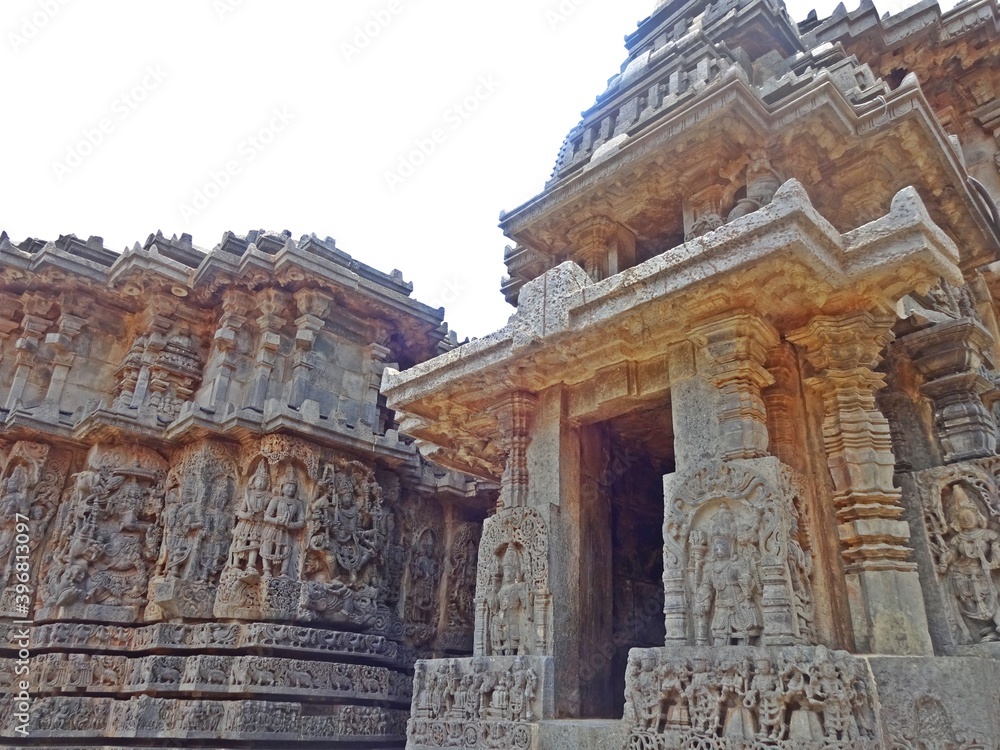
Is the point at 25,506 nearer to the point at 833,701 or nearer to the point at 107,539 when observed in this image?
the point at 107,539

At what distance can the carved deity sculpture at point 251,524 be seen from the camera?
8.47m

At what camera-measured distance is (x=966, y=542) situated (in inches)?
172

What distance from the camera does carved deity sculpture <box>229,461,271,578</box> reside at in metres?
8.47

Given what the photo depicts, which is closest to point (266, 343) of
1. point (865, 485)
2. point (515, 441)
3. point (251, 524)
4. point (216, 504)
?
point (216, 504)

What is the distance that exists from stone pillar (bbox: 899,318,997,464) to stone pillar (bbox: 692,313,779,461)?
1277mm

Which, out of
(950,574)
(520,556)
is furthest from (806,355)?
(520,556)

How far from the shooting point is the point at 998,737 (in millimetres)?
3729

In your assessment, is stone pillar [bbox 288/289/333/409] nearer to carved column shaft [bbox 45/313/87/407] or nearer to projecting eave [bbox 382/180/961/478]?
carved column shaft [bbox 45/313/87/407]

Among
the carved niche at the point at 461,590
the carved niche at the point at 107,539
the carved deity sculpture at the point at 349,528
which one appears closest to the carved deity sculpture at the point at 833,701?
the carved deity sculpture at the point at 349,528

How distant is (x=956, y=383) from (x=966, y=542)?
1.14 metres

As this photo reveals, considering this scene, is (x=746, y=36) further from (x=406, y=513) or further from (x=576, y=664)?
(x=406, y=513)

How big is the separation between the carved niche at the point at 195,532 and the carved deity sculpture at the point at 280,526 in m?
0.65

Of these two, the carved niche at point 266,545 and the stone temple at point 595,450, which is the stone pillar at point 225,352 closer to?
the stone temple at point 595,450

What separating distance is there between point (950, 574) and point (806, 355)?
1625mm
